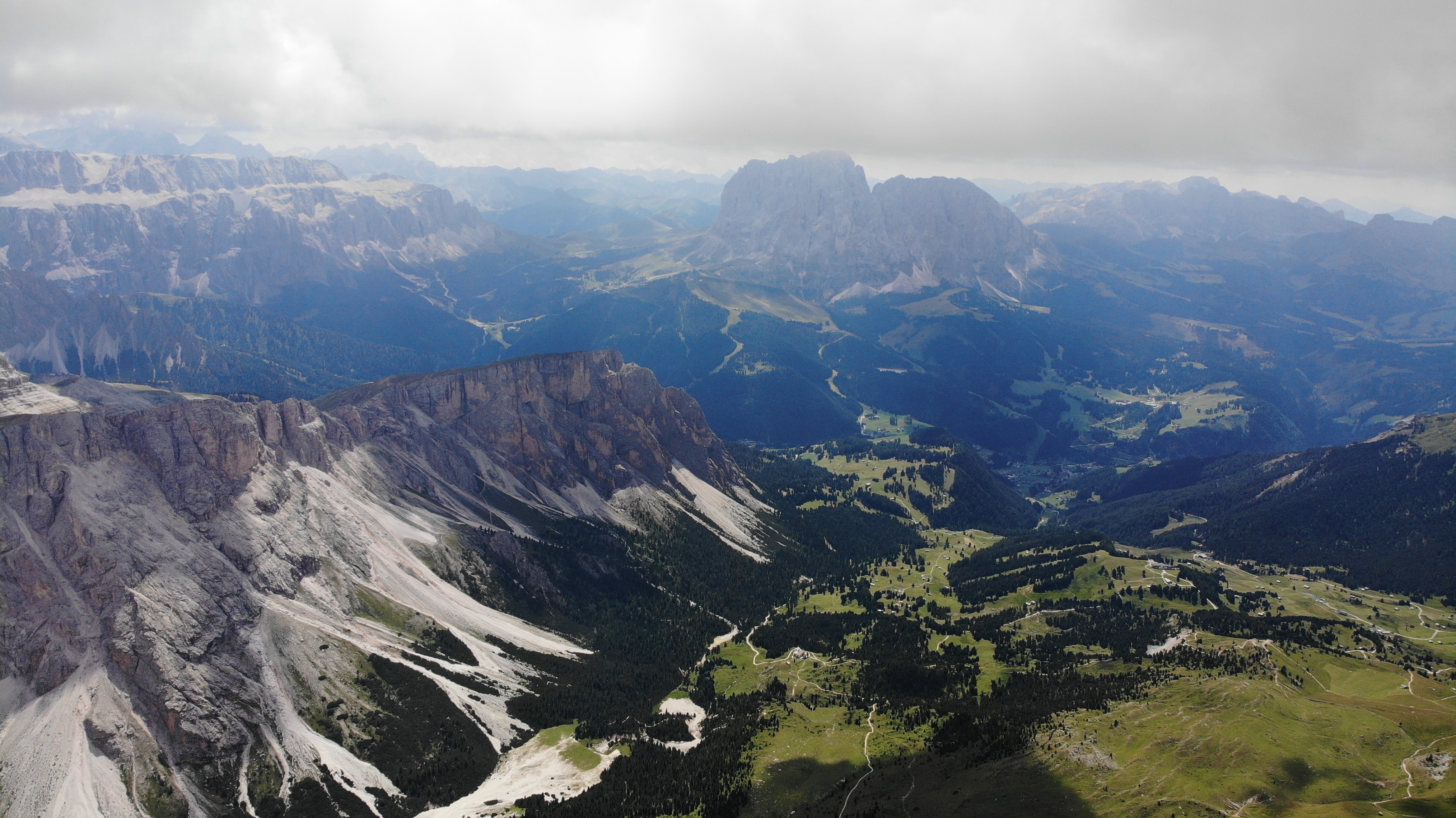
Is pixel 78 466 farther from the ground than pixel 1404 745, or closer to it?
farther from the ground

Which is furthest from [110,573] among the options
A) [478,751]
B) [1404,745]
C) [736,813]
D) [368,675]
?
[1404,745]

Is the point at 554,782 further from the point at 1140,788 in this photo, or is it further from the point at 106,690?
the point at 1140,788

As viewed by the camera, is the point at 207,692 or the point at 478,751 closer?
the point at 207,692

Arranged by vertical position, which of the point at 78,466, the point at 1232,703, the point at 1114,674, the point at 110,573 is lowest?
the point at 1114,674

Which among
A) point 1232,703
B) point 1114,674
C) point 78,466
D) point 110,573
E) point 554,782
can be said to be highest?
point 78,466

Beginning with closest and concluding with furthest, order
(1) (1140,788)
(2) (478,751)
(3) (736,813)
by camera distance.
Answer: (1) (1140,788) → (3) (736,813) → (2) (478,751)

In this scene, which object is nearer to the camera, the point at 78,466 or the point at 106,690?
the point at 106,690

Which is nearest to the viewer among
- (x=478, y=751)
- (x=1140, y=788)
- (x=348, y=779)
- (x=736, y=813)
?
(x=1140, y=788)

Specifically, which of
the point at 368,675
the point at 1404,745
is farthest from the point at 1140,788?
the point at 368,675

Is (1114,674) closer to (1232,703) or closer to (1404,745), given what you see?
(1232,703)
